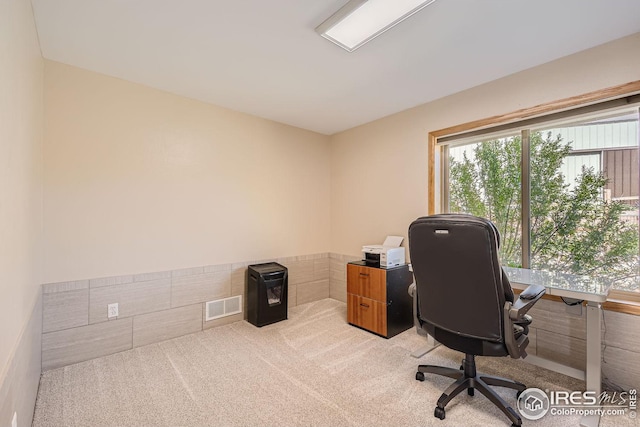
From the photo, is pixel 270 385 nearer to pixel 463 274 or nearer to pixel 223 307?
pixel 223 307

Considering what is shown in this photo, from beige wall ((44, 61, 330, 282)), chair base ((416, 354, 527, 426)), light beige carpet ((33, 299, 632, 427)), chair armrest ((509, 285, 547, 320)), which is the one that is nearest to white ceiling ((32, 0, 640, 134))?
beige wall ((44, 61, 330, 282))

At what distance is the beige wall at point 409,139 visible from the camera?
216 centimetres

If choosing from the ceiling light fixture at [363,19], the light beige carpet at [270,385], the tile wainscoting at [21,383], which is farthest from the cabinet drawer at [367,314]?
the tile wainscoting at [21,383]

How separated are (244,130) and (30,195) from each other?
2077mm

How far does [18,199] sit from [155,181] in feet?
4.57

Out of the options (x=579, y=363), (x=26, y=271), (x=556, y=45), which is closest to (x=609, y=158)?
(x=556, y=45)

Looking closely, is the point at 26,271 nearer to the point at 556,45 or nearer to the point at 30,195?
the point at 30,195

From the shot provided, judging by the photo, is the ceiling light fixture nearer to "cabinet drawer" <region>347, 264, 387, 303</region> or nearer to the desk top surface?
the desk top surface

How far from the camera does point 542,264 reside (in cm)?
259

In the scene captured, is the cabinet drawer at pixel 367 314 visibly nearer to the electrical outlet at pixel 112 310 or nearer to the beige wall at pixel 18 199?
the electrical outlet at pixel 112 310

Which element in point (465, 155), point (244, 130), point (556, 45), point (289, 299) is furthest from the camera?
point (289, 299)

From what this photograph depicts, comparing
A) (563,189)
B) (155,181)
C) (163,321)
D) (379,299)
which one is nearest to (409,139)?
(563,189)

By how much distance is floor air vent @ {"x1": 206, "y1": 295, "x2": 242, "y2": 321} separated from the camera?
10.3 ft

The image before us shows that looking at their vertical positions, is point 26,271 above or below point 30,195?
below
